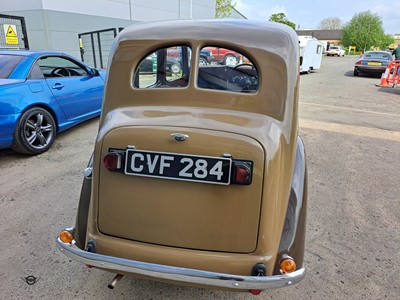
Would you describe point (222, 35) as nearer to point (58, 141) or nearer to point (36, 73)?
point (36, 73)

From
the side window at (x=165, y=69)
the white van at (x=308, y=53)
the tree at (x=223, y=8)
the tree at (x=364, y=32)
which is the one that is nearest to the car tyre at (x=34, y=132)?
the side window at (x=165, y=69)

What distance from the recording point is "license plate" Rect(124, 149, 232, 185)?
1692 mm

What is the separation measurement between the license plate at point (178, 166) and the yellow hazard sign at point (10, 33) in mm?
10830

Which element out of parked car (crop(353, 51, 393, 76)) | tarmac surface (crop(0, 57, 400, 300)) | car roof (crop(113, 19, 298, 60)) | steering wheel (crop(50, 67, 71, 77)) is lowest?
tarmac surface (crop(0, 57, 400, 300))

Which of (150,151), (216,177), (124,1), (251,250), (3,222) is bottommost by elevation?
(3,222)

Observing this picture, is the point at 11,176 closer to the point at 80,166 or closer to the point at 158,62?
the point at 80,166

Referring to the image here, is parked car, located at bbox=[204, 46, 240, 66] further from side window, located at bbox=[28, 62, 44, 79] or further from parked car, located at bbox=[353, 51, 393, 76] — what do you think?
parked car, located at bbox=[353, 51, 393, 76]

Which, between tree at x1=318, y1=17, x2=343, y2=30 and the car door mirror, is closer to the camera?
the car door mirror

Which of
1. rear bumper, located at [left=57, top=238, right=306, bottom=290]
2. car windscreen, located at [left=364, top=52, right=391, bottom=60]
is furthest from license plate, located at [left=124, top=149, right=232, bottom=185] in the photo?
car windscreen, located at [left=364, top=52, right=391, bottom=60]

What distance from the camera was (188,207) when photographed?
1.79 meters

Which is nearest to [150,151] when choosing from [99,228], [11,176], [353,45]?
[99,228]

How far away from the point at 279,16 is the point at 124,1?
59273 millimetres

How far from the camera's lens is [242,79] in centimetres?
247

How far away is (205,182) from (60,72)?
4697 millimetres
